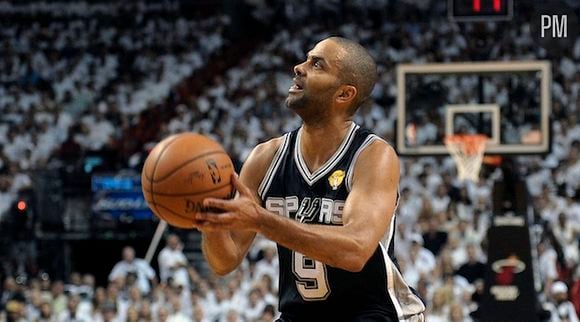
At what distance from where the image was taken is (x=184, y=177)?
4.18 m

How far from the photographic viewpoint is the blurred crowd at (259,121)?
14.9 m

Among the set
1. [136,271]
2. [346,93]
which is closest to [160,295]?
[136,271]

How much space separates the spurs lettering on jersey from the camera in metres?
4.69

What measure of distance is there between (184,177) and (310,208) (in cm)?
74

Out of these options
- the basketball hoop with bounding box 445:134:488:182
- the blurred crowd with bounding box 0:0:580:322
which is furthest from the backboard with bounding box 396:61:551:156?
the blurred crowd with bounding box 0:0:580:322

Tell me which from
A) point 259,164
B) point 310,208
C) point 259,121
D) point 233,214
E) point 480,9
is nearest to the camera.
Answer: point 233,214

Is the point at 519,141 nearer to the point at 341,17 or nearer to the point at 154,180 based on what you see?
the point at 154,180

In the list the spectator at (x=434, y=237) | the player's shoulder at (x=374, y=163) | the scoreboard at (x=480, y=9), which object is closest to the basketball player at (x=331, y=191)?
the player's shoulder at (x=374, y=163)

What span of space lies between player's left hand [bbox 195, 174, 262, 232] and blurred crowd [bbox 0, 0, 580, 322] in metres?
8.82

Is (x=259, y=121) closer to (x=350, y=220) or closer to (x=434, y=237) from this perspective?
(x=434, y=237)

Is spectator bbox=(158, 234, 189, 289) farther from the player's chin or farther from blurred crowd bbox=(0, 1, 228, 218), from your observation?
the player's chin

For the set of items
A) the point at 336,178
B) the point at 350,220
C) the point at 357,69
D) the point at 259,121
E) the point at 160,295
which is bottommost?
the point at 160,295

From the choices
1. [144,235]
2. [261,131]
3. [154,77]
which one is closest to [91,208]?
[144,235]

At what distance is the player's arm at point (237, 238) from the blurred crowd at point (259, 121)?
787 cm
